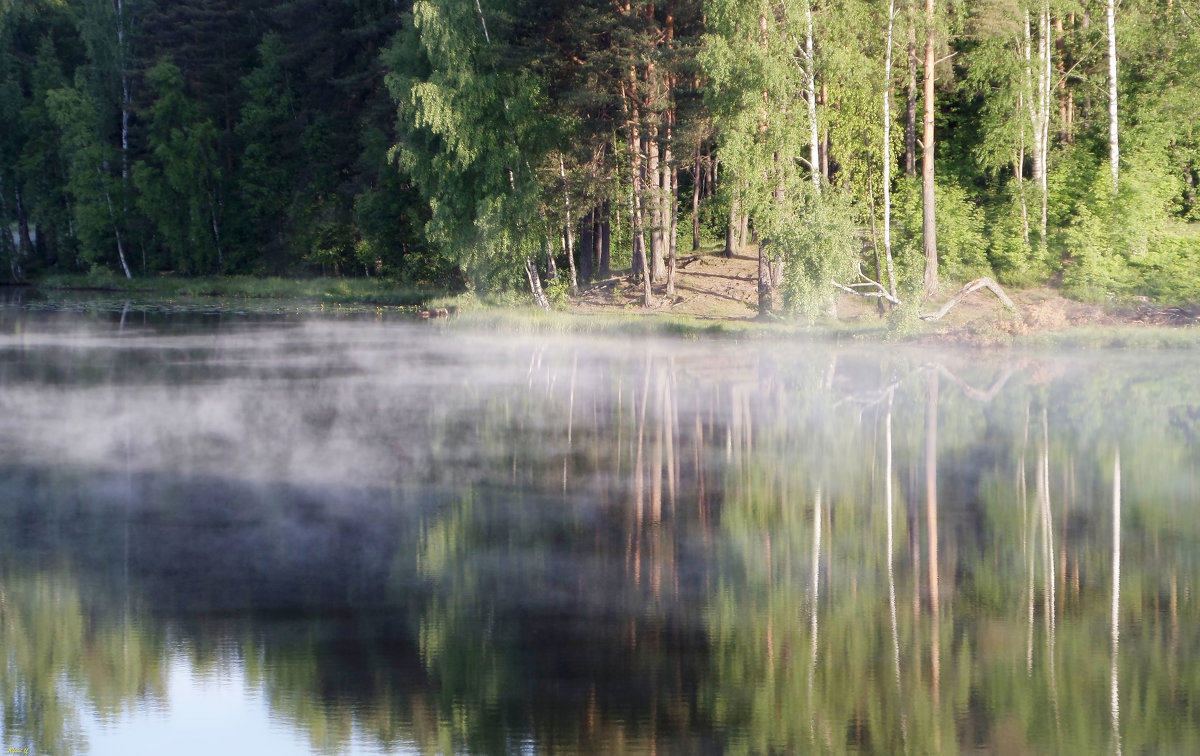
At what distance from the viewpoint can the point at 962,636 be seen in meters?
8.34

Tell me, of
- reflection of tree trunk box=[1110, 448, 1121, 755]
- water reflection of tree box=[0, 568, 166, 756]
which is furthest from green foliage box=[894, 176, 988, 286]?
water reflection of tree box=[0, 568, 166, 756]

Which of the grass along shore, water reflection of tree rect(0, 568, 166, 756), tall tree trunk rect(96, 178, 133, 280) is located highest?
tall tree trunk rect(96, 178, 133, 280)

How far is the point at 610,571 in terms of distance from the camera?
391 inches

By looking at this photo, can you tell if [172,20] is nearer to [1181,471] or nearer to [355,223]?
[355,223]

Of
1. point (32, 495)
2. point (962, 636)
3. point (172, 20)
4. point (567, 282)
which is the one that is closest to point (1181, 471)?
point (962, 636)

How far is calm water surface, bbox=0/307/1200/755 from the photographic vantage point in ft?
23.7

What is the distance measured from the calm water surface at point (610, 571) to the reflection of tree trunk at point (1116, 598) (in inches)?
1.2

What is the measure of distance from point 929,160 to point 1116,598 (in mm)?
23238

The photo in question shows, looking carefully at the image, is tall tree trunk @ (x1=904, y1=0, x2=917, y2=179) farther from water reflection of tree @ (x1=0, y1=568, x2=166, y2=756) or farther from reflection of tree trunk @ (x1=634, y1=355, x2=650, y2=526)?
water reflection of tree @ (x1=0, y1=568, x2=166, y2=756)

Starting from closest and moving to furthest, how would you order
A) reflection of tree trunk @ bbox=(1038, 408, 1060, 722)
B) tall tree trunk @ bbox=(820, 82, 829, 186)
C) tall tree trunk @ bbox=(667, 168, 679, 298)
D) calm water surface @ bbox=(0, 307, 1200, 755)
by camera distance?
calm water surface @ bbox=(0, 307, 1200, 755) → reflection of tree trunk @ bbox=(1038, 408, 1060, 722) → tall tree trunk @ bbox=(820, 82, 829, 186) → tall tree trunk @ bbox=(667, 168, 679, 298)

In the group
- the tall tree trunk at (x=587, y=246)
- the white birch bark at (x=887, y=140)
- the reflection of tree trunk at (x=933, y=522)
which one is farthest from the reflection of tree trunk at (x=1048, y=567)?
the tall tree trunk at (x=587, y=246)

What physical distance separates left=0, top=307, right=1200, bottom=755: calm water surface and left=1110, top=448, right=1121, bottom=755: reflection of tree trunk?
0.10ft

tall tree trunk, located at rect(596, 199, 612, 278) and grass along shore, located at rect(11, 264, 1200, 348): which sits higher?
tall tree trunk, located at rect(596, 199, 612, 278)

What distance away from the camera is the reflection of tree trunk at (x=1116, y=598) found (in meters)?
6.94
